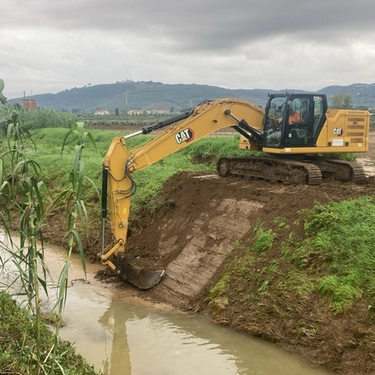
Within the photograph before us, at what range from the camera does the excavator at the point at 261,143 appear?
9.92 meters

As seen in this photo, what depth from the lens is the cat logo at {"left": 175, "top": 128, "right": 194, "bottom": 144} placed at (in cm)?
1076

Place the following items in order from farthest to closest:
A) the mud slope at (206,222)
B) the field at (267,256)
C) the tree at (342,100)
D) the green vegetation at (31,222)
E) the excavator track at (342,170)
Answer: the tree at (342,100)
the excavator track at (342,170)
the mud slope at (206,222)
the field at (267,256)
the green vegetation at (31,222)

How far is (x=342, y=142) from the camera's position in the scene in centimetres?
1223

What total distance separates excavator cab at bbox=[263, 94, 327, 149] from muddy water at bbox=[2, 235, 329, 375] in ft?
17.3

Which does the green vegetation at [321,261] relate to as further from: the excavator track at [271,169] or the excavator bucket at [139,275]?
the excavator track at [271,169]

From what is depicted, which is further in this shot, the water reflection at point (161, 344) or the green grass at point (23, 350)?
the water reflection at point (161, 344)

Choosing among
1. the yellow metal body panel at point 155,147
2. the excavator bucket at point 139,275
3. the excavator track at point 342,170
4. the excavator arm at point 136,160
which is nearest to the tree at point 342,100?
the excavator track at point 342,170

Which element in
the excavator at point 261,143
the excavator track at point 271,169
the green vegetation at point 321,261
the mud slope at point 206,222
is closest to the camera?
the green vegetation at point 321,261

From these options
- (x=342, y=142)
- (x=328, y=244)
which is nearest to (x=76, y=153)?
(x=328, y=244)

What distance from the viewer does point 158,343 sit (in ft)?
25.1

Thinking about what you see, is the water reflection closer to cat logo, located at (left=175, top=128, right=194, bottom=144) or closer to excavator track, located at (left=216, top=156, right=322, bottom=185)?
cat logo, located at (left=175, top=128, right=194, bottom=144)

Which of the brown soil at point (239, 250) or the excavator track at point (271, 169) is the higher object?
the excavator track at point (271, 169)

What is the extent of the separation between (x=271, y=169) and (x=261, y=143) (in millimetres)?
736

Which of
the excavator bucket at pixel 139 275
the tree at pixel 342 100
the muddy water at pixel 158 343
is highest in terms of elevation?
the tree at pixel 342 100
